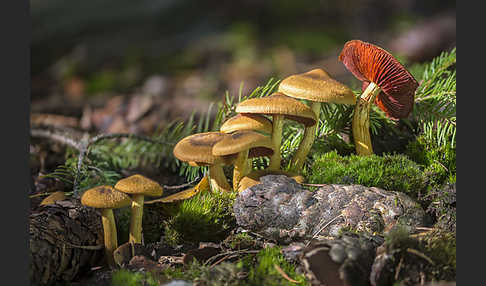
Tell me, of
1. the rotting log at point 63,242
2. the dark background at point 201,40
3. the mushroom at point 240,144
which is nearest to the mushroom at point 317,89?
the mushroom at point 240,144

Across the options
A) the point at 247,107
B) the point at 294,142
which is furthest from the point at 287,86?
the point at 294,142

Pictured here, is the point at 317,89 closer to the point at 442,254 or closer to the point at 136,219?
the point at 442,254

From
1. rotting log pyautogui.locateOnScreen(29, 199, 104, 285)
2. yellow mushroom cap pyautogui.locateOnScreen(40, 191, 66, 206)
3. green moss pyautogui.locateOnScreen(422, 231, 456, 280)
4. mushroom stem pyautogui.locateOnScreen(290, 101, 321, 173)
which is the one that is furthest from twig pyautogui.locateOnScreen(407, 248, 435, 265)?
yellow mushroom cap pyautogui.locateOnScreen(40, 191, 66, 206)

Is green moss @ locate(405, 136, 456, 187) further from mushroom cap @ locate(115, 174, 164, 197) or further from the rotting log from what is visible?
the rotting log

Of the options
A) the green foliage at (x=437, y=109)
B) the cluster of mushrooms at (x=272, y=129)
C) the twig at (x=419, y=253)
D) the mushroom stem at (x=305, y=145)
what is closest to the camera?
the twig at (x=419, y=253)

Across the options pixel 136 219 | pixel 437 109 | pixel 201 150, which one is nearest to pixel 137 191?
pixel 136 219

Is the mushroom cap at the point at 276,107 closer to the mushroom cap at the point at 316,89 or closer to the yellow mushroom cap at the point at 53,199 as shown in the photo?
the mushroom cap at the point at 316,89
